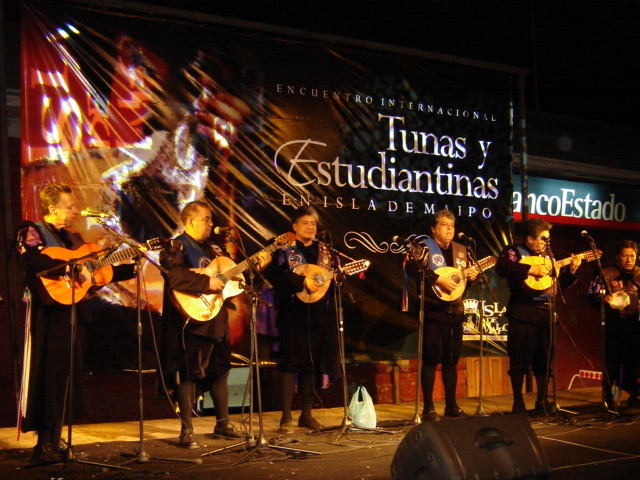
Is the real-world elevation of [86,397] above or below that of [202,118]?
below

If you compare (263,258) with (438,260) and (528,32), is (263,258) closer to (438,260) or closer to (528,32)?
(438,260)

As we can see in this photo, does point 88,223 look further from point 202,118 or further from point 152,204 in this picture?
point 202,118

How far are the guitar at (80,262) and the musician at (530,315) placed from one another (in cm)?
374

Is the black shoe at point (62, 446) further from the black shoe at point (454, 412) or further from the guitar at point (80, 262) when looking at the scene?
the black shoe at point (454, 412)

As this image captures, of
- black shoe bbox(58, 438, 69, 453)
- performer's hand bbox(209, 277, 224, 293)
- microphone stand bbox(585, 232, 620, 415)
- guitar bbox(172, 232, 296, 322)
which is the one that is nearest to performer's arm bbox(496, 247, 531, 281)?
microphone stand bbox(585, 232, 620, 415)

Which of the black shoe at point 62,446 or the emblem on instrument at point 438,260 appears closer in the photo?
the black shoe at point 62,446

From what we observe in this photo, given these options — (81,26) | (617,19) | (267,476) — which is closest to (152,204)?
(81,26)

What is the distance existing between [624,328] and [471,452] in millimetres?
5148

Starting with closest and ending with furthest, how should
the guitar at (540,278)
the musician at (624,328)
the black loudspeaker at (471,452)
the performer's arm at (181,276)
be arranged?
the black loudspeaker at (471,452)
the performer's arm at (181,276)
the guitar at (540,278)
the musician at (624,328)

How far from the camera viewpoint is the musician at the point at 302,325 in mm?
7066

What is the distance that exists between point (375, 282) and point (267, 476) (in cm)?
363

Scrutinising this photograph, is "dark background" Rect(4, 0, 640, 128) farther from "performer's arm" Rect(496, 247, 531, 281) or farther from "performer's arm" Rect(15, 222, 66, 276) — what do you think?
"performer's arm" Rect(496, 247, 531, 281)

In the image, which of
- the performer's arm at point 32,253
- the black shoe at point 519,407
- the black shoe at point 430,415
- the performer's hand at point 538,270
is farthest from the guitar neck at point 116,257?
the black shoe at point 519,407

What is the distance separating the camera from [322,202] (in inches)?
329
